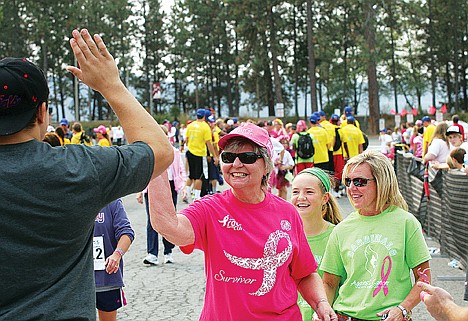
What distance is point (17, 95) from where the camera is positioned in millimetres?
2459

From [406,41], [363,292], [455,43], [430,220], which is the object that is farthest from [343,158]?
[406,41]

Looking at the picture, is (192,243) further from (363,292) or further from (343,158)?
(343,158)

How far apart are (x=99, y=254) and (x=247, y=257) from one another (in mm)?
2603

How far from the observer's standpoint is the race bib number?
5.78 meters

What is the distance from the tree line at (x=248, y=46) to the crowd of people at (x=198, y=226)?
5838cm

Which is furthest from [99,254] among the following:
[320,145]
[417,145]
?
[417,145]

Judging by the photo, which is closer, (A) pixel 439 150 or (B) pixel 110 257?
(B) pixel 110 257

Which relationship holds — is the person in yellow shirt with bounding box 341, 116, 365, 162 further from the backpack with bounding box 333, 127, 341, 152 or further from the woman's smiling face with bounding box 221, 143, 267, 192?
the woman's smiling face with bounding box 221, 143, 267, 192

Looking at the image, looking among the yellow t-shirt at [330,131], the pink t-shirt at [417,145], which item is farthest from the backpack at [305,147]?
the pink t-shirt at [417,145]

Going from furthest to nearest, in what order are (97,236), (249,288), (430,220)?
(430,220), (97,236), (249,288)

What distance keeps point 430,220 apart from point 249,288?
31.0 feet

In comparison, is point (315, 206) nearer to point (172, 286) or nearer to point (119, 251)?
point (119, 251)

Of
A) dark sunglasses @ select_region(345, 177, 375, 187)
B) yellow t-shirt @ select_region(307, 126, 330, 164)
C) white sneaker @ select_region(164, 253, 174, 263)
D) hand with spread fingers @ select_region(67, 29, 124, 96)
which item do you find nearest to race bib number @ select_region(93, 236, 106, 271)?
dark sunglasses @ select_region(345, 177, 375, 187)

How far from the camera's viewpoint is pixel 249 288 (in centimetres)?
350
